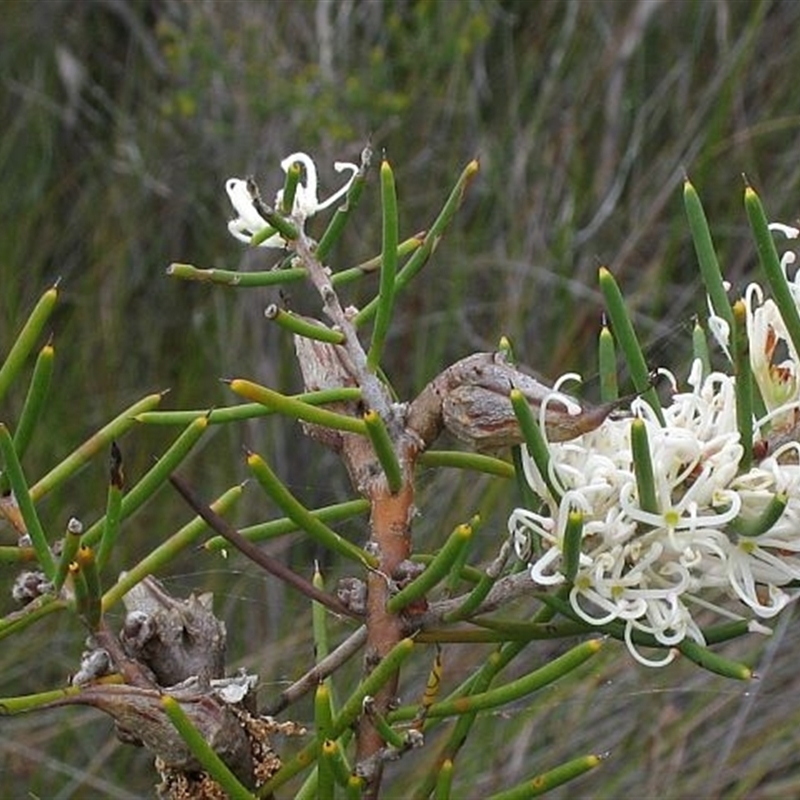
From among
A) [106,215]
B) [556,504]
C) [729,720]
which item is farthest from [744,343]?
[106,215]

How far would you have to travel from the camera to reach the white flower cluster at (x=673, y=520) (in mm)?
375

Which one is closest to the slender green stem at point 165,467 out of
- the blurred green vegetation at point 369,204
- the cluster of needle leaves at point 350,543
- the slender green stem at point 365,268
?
the cluster of needle leaves at point 350,543

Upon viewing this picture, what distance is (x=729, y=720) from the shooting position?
1.23 meters

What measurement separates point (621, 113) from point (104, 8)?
97 centimetres

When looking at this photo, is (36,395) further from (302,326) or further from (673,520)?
(673,520)

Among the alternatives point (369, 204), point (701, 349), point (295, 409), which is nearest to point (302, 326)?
point (295, 409)

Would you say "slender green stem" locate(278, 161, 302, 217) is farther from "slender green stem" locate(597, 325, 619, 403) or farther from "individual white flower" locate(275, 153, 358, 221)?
"slender green stem" locate(597, 325, 619, 403)

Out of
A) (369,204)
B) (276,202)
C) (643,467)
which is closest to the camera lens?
(643,467)

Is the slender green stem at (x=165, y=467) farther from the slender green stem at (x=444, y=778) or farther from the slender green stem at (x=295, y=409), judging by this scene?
the slender green stem at (x=444, y=778)

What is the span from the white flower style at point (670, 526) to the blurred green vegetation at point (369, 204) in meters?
0.83

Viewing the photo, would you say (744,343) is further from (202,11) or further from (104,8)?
(104,8)

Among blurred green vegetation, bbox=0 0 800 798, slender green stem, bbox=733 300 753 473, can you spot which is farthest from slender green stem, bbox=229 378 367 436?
blurred green vegetation, bbox=0 0 800 798

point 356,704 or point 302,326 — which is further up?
point 302,326

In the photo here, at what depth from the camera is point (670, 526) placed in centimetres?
37
